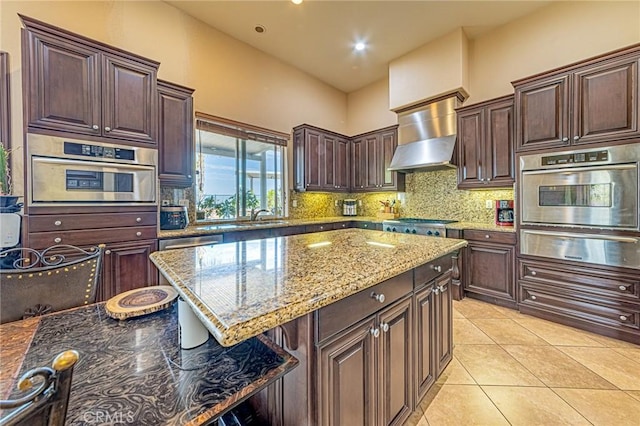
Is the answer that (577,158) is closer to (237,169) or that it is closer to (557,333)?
(557,333)

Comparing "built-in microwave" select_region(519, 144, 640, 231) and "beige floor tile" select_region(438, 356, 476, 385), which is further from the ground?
"built-in microwave" select_region(519, 144, 640, 231)

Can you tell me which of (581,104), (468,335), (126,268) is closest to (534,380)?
(468,335)

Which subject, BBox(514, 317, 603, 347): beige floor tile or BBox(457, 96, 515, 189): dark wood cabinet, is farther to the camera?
BBox(457, 96, 515, 189): dark wood cabinet

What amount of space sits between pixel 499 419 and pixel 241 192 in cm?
363

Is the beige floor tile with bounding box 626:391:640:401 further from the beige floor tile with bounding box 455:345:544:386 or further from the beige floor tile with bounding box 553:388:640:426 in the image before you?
the beige floor tile with bounding box 455:345:544:386

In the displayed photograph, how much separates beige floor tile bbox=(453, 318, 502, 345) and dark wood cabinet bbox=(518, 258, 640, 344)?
2.61 feet

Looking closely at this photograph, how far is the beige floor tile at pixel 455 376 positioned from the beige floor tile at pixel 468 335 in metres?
0.39

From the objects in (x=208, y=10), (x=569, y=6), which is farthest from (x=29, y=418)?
(x=569, y=6)

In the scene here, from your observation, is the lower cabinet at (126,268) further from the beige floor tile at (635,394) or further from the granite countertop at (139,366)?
the beige floor tile at (635,394)

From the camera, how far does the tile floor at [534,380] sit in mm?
1565

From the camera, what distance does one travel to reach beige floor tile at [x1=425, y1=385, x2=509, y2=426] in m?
1.54

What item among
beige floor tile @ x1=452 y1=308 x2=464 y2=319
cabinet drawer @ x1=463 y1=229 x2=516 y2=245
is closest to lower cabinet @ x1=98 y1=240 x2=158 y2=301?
beige floor tile @ x1=452 y1=308 x2=464 y2=319

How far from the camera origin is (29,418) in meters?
0.41

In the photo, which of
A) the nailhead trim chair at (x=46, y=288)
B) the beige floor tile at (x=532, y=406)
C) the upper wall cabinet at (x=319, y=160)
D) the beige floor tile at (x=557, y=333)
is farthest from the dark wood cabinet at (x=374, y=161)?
the nailhead trim chair at (x=46, y=288)
